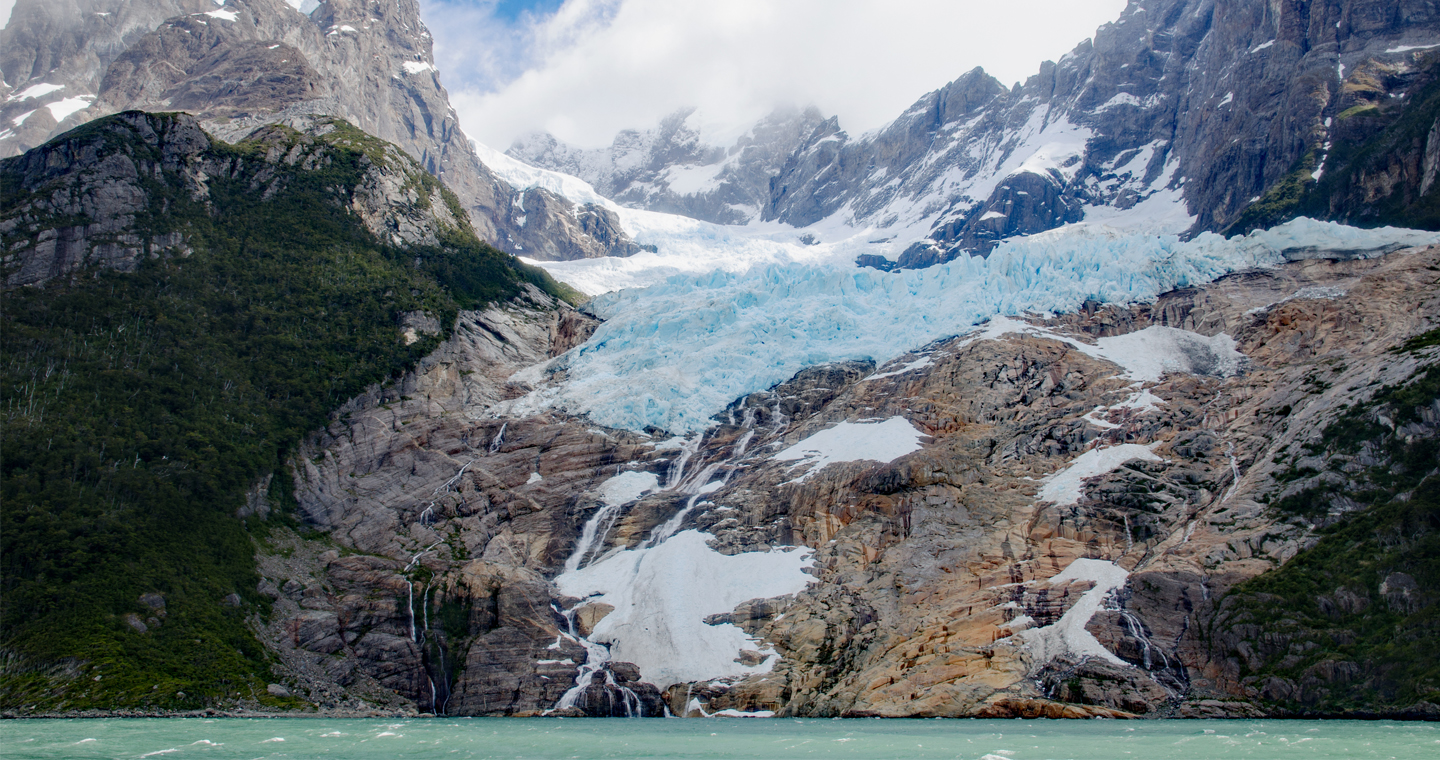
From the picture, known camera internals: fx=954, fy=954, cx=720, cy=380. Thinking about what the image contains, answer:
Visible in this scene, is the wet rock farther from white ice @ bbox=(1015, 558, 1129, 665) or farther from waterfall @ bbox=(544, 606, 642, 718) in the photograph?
white ice @ bbox=(1015, 558, 1129, 665)

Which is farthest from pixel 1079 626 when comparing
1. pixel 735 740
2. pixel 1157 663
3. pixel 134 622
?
pixel 134 622

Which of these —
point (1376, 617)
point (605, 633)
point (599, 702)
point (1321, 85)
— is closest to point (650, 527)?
point (605, 633)

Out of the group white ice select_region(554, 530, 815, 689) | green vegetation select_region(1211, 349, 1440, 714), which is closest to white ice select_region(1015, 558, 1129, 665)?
green vegetation select_region(1211, 349, 1440, 714)

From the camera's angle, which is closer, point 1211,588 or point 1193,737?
point 1193,737

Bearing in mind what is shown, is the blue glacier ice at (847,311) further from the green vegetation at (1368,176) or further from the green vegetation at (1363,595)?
the green vegetation at (1363,595)

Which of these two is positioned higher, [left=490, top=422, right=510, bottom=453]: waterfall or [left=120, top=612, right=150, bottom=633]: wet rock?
[left=490, top=422, right=510, bottom=453]: waterfall

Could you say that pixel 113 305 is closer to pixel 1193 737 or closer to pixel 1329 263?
pixel 1193 737
